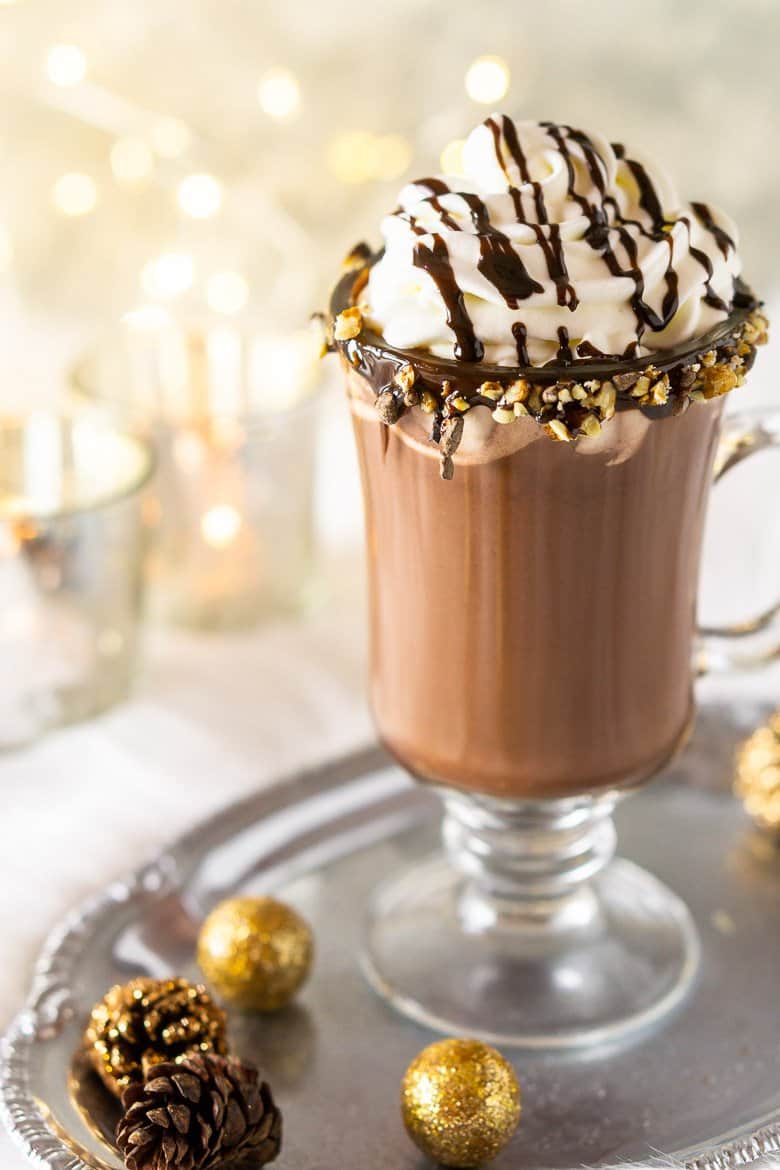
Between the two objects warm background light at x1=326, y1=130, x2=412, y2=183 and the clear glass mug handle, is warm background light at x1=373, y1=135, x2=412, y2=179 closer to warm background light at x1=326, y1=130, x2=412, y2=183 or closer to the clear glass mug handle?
warm background light at x1=326, y1=130, x2=412, y2=183

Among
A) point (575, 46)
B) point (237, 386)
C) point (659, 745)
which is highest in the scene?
point (575, 46)

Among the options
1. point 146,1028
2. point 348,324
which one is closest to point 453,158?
point 348,324

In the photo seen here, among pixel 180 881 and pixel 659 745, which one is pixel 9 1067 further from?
pixel 659 745

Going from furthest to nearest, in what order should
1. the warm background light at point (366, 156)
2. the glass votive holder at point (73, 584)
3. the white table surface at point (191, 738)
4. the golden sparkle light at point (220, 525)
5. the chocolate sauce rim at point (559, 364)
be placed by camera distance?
the warm background light at point (366, 156), the golden sparkle light at point (220, 525), the glass votive holder at point (73, 584), the white table surface at point (191, 738), the chocolate sauce rim at point (559, 364)

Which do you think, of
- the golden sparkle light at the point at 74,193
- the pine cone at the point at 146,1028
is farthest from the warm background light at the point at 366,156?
the pine cone at the point at 146,1028

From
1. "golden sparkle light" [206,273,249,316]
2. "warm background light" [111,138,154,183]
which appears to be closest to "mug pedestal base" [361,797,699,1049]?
"golden sparkle light" [206,273,249,316]

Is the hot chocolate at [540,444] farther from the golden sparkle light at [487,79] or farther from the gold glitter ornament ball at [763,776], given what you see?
the golden sparkle light at [487,79]

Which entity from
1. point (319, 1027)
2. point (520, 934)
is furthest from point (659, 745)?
point (319, 1027)
